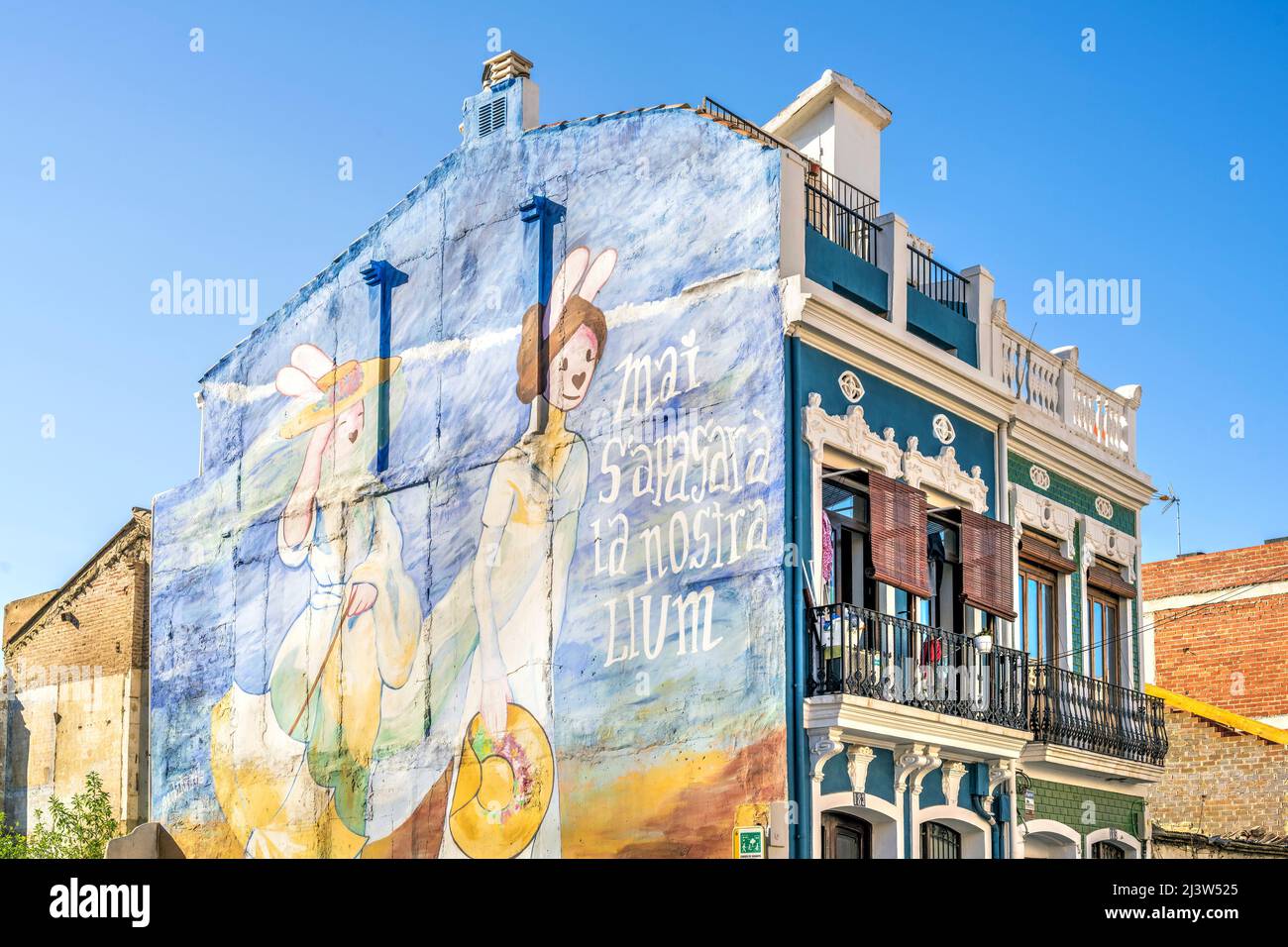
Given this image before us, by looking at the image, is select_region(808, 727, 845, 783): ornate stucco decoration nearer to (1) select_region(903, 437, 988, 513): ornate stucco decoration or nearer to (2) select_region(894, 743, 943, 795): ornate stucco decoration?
(2) select_region(894, 743, 943, 795): ornate stucco decoration

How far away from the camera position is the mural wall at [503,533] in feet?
61.5

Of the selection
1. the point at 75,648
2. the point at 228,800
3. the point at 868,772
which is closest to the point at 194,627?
the point at 228,800

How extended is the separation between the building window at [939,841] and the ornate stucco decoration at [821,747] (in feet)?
8.67

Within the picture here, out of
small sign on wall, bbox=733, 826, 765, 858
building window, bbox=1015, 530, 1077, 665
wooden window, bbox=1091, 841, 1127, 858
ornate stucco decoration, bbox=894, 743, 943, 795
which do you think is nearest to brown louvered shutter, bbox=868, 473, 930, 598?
ornate stucco decoration, bbox=894, 743, 943, 795

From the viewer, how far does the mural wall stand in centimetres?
1873

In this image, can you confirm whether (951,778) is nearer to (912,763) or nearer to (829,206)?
(912,763)

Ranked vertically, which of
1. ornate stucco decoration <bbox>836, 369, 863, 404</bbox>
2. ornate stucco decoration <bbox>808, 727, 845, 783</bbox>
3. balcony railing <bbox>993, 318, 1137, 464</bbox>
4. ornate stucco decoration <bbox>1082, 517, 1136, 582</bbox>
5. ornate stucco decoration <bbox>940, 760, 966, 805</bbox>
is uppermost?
balcony railing <bbox>993, 318, 1137, 464</bbox>

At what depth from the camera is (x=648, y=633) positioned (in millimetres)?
19094

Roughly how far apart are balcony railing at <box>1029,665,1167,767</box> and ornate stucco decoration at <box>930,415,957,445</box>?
3.10 m

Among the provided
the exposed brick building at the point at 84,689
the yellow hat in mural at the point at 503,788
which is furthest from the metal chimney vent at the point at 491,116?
the exposed brick building at the point at 84,689

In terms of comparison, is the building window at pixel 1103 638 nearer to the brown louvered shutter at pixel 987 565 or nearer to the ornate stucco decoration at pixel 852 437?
the brown louvered shutter at pixel 987 565
